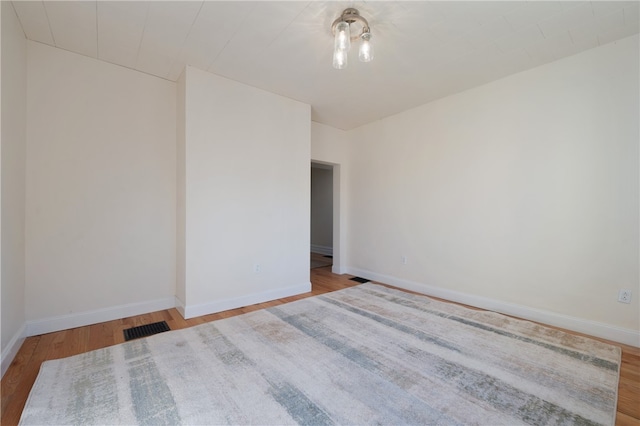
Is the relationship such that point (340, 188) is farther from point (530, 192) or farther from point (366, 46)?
point (366, 46)

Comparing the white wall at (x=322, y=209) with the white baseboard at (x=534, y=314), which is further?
the white wall at (x=322, y=209)

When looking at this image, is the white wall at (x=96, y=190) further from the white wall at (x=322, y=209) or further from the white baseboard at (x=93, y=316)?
the white wall at (x=322, y=209)

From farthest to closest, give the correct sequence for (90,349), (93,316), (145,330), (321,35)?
(93,316) < (145,330) < (321,35) < (90,349)

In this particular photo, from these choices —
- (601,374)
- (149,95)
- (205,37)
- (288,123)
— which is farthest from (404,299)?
(149,95)

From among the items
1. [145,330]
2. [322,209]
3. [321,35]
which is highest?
[321,35]

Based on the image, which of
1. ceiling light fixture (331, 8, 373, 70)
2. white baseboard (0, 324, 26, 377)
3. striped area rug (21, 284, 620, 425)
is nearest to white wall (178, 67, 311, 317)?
striped area rug (21, 284, 620, 425)

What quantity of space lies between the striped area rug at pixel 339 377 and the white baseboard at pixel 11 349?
0.88 feet

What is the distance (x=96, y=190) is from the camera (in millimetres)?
2754

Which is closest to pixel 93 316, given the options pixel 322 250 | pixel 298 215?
pixel 298 215

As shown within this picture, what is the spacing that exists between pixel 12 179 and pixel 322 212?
598 centimetres

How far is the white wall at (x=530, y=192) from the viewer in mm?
2436

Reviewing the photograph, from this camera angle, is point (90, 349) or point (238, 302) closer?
point (90, 349)

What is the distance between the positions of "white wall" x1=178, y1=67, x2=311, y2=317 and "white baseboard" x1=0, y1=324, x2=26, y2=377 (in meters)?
1.24

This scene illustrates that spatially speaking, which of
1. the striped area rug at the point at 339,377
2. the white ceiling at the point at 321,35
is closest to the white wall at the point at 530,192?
the white ceiling at the point at 321,35
